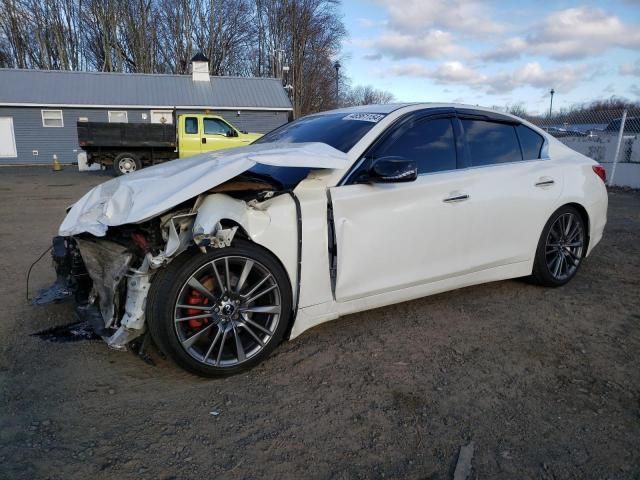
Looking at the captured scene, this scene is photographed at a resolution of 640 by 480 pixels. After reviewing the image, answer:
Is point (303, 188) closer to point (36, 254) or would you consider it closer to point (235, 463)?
point (235, 463)

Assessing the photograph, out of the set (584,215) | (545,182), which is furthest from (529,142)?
(584,215)

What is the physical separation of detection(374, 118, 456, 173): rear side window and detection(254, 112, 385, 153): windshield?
20cm

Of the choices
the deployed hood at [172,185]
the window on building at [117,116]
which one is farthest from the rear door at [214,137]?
the deployed hood at [172,185]

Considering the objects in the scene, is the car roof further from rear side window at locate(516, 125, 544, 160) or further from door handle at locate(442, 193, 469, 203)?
door handle at locate(442, 193, 469, 203)

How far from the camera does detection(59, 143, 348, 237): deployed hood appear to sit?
8.61ft

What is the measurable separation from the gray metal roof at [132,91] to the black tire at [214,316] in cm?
2523

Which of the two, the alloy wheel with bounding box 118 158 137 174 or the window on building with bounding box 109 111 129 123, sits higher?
the window on building with bounding box 109 111 129 123

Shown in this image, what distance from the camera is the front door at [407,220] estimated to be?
3.00m

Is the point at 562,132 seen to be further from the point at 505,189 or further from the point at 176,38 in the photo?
the point at 176,38

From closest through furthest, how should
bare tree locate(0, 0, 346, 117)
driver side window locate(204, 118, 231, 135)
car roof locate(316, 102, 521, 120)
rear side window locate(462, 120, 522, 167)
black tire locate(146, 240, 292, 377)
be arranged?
black tire locate(146, 240, 292, 377) → car roof locate(316, 102, 521, 120) → rear side window locate(462, 120, 522, 167) → driver side window locate(204, 118, 231, 135) → bare tree locate(0, 0, 346, 117)

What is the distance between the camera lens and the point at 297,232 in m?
2.85

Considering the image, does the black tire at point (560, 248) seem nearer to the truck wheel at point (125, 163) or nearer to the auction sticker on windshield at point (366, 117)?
the auction sticker on windshield at point (366, 117)

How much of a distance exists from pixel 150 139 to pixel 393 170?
47.7 ft

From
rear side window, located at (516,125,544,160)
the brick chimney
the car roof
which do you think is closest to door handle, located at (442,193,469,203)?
the car roof
